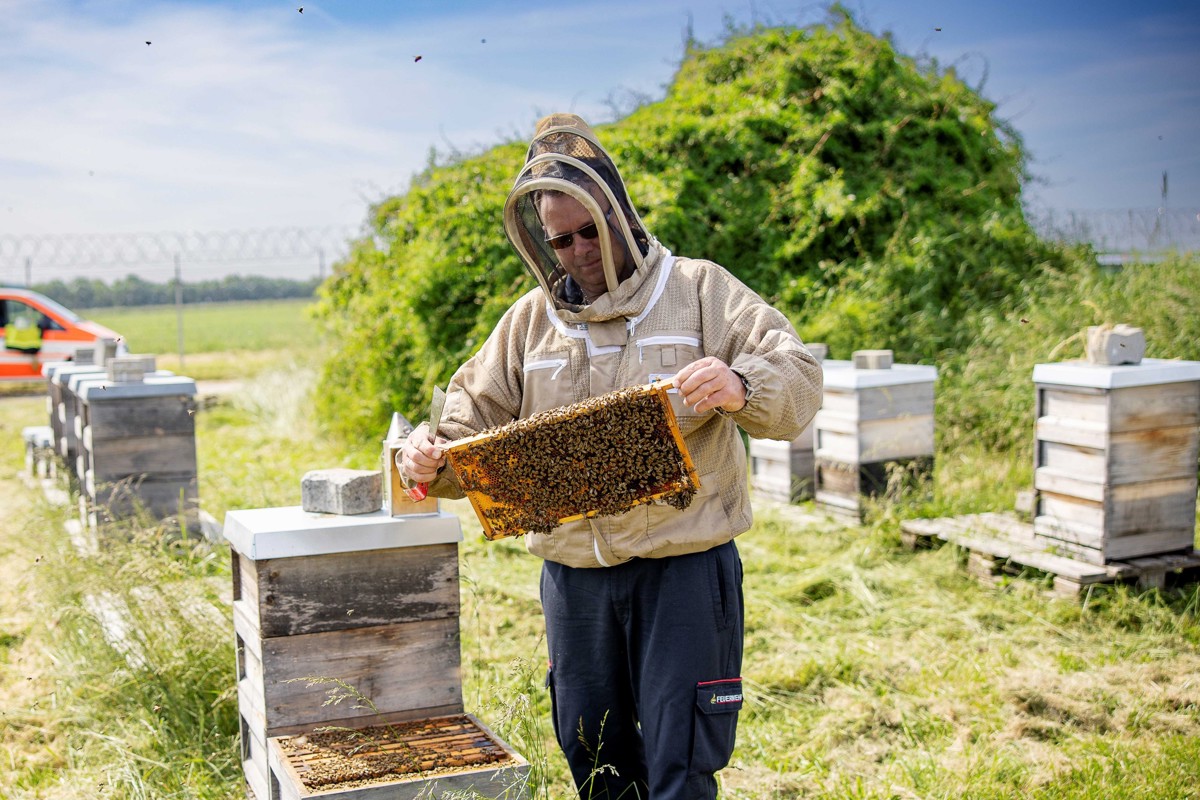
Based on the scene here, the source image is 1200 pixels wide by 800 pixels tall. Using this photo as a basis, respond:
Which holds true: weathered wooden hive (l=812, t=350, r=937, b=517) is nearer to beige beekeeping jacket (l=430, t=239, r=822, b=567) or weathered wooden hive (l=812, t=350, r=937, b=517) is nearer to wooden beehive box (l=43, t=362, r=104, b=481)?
beige beekeeping jacket (l=430, t=239, r=822, b=567)

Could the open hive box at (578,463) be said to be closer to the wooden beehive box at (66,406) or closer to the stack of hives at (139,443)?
the stack of hives at (139,443)

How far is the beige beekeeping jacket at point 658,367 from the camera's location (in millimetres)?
2418

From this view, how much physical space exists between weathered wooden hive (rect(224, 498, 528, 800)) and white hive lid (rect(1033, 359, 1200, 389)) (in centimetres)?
340

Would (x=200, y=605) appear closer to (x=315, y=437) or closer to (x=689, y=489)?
(x=689, y=489)

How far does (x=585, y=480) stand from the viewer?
239 cm

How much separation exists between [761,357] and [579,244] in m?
0.54

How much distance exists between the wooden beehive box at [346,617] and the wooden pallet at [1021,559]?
337 cm

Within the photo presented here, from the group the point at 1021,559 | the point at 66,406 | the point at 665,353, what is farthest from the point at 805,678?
the point at 66,406

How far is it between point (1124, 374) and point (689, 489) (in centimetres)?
335

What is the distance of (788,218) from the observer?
983 cm

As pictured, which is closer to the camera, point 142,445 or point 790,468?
point 142,445

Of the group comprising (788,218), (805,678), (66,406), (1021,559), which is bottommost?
(805,678)

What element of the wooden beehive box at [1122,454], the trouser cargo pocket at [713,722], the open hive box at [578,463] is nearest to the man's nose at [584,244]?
the open hive box at [578,463]

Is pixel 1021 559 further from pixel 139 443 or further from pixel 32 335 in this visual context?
pixel 32 335
